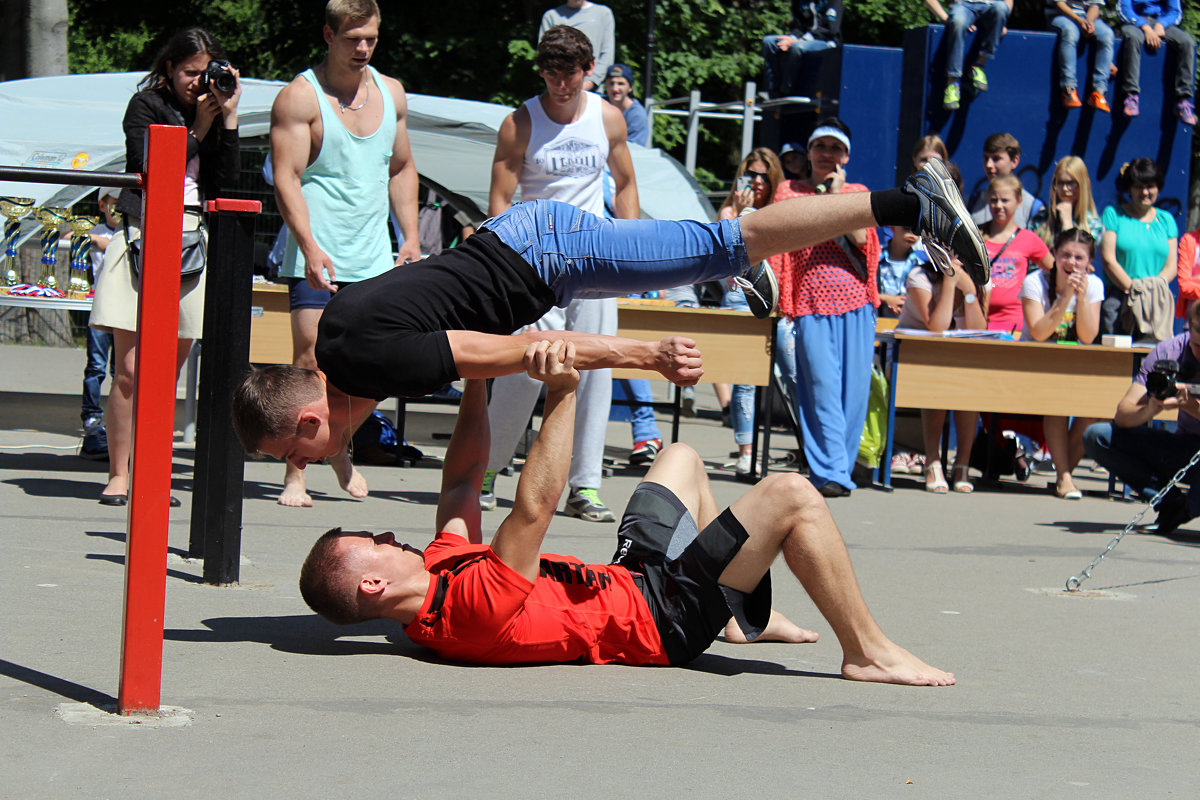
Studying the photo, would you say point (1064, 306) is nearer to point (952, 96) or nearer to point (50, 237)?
point (952, 96)

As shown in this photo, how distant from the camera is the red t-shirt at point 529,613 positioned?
374 centimetres

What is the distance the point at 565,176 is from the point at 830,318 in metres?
2.28

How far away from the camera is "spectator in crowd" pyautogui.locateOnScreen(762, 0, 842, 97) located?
1446 cm

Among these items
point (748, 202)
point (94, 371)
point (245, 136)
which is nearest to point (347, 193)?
point (94, 371)

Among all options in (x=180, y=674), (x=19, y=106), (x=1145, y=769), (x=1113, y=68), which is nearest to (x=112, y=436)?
(x=180, y=674)

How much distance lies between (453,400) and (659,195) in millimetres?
5189

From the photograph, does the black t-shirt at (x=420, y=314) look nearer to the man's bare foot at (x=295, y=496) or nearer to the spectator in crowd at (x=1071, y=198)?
the man's bare foot at (x=295, y=496)

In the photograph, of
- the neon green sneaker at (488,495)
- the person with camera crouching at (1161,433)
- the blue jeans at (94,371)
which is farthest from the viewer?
the blue jeans at (94,371)

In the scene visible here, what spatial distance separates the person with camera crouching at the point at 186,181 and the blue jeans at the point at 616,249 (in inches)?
80.6

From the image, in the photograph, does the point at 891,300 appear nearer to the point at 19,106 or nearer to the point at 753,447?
→ the point at 753,447

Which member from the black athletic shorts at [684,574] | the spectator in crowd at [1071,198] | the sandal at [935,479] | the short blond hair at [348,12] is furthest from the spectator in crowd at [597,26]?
the black athletic shorts at [684,574]

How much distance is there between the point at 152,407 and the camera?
10.4 ft

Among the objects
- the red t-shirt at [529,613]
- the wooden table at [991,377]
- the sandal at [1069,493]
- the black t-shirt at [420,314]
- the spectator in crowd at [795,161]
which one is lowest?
the sandal at [1069,493]

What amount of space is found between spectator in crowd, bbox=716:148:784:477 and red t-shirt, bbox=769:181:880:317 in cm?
66
